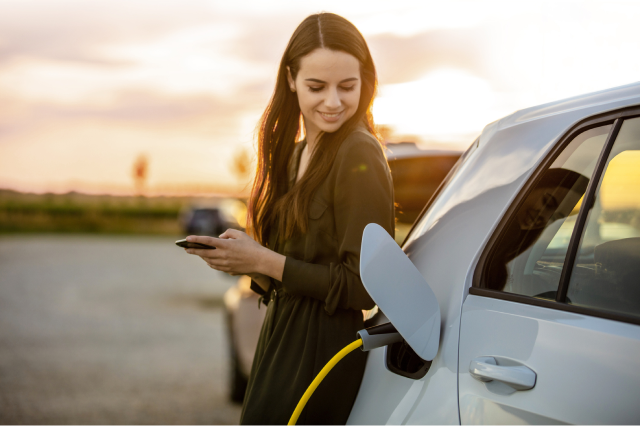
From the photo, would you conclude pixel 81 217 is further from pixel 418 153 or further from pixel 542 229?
pixel 542 229

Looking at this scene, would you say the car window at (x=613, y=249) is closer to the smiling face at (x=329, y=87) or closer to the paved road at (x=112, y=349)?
the smiling face at (x=329, y=87)

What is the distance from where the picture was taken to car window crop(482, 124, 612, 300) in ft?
4.15

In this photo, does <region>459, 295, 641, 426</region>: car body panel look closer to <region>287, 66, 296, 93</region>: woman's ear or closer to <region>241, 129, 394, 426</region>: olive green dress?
<region>241, 129, 394, 426</region>: olive green dress

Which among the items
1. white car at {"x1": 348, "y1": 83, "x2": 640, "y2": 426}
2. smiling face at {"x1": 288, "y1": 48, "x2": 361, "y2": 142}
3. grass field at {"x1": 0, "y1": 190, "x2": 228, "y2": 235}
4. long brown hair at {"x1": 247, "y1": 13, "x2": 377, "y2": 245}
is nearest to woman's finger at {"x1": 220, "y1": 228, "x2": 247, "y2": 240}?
long brown hair at {"x1": 247, "y1": 13, "x2": 377, "y2": 245}

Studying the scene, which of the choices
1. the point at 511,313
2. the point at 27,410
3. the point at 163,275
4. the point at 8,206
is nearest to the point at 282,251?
the point at 511,313

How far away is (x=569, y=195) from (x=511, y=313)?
0.32 meters

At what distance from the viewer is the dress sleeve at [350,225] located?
148cm

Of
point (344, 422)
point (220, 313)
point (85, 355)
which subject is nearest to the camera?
point (344, 422)

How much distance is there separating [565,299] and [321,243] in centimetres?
67

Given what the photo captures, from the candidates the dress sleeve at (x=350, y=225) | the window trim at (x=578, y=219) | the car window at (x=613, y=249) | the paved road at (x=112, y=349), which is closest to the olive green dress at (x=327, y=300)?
the dress sleeve at (x=350, y=225)

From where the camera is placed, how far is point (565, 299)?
1151 millimetres

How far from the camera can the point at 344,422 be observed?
1.58 meters

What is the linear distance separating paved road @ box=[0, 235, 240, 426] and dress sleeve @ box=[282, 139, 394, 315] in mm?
3170

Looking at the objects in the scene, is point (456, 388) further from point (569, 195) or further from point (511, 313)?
point (569, 195)
